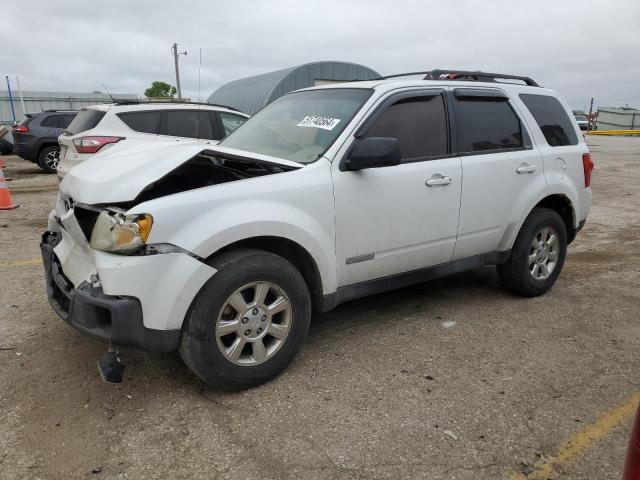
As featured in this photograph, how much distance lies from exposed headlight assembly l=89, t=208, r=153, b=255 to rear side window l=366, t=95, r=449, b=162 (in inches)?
62.5

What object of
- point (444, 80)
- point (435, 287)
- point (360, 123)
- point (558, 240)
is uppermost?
point (444, 80)

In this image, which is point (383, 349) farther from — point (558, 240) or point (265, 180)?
point (558, 240)

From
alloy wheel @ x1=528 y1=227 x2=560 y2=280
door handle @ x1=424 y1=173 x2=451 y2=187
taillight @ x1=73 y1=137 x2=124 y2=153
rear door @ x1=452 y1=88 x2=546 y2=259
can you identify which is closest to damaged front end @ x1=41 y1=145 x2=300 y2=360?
door handle @ x1=424 y1=173 x2=451 y2=187

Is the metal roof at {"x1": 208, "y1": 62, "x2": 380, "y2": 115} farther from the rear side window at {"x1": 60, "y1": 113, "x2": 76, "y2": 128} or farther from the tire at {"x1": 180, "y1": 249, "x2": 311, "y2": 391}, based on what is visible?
the tire at {"x1": 180, "y1": 249, "x2": 311, "y2": 391}

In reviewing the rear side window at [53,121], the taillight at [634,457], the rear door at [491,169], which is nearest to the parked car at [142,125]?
the rear door at [491,169]

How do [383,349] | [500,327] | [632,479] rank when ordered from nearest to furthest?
[632,479] → [383,349] → [500,327]

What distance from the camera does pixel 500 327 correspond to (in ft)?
13.0

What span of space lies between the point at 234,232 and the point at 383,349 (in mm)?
1422

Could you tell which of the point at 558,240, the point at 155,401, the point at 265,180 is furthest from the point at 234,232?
the point at 558,240

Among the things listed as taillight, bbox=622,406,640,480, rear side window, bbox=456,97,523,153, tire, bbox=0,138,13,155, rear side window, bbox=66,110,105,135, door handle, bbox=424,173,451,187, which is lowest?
tire, bbox=0,138,13,155

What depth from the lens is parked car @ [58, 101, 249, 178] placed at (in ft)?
26.4

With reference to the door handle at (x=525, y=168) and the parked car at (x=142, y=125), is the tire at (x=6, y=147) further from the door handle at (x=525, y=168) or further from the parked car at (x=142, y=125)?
the door handle at (x=525, y=168)

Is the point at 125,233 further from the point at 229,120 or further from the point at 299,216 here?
the point at 229,120

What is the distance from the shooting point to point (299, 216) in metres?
3.06
